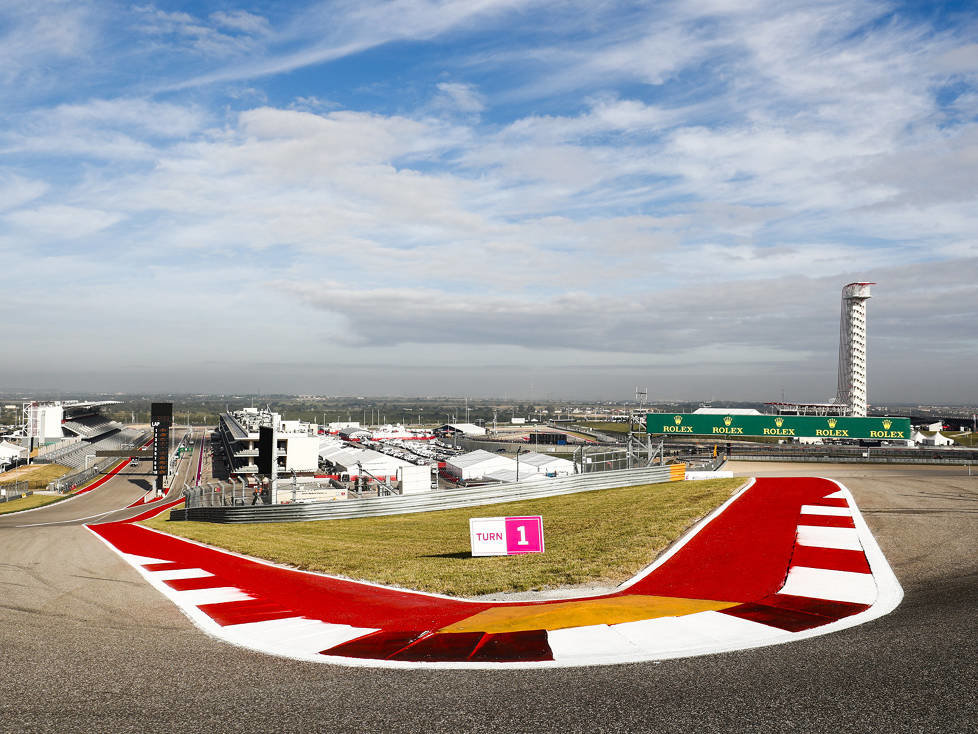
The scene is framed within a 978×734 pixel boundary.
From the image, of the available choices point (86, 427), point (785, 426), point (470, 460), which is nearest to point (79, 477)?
point (470, 460)

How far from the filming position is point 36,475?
231 feet

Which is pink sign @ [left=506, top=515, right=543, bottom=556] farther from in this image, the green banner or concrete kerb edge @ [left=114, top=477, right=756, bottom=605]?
the green banner

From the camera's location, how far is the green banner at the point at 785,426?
80.8 metres

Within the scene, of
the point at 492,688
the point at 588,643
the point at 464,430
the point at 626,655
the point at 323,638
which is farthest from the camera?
the point at 464,430

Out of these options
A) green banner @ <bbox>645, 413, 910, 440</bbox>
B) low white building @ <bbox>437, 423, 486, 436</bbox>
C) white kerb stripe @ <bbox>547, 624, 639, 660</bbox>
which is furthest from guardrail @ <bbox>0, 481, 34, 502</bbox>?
low white building @ <bbox>437, 423, 486, 436</bbox>

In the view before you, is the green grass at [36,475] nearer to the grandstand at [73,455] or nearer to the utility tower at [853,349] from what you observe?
the grandstand at [73,455]

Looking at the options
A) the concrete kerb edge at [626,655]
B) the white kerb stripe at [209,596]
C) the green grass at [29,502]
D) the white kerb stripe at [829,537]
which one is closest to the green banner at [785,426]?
the green grass at [29,502]

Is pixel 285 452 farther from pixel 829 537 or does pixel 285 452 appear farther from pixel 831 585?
pixel 831 585

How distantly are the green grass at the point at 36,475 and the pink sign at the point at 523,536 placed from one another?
6790 cm

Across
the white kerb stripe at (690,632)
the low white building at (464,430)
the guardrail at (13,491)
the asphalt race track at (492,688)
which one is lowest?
the low white building at (464,430)

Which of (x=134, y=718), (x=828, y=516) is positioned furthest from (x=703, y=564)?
(x=134, y=718)

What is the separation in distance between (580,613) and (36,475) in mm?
83133

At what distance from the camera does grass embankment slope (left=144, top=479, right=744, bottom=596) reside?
38.0 feet

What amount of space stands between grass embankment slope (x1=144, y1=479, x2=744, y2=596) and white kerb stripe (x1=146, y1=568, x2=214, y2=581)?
6.12 feet
